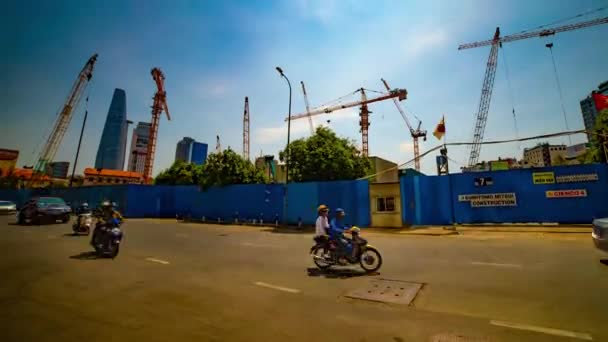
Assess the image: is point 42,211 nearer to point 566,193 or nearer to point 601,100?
point 566,193

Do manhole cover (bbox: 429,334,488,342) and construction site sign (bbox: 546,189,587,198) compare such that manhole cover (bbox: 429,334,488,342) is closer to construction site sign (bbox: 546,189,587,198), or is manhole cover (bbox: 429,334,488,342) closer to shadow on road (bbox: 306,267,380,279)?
shadow on road (bbox: 306,267,380,279)

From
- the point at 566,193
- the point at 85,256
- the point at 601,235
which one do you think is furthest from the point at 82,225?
the point at 566,193

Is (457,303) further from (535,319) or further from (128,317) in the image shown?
(128,317)

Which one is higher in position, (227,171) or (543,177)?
(227,171)

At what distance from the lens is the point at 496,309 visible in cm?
419

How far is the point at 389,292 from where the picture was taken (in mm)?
5129

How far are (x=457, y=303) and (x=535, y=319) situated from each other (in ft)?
3.25

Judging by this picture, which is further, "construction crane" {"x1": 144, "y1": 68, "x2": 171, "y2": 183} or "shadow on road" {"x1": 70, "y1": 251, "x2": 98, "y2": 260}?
"construction crane" {"x1": 144, "y1": 68, "x2": 171, "y2": 183}

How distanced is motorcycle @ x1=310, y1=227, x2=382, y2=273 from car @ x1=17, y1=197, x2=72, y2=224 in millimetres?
20857

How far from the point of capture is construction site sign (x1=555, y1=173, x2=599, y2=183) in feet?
47.3

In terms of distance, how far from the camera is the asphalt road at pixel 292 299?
11.6ft

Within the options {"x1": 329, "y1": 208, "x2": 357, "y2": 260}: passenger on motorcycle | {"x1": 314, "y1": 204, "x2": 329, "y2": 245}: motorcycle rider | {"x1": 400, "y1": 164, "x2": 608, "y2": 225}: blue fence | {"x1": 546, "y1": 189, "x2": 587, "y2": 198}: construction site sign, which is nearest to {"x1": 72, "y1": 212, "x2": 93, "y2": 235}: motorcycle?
{"x1": 314, "y1": 204, "x2": 329, "y2": 245}: motorcycle rider

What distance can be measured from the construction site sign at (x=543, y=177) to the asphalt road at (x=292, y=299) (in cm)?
849

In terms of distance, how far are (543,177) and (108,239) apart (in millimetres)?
21163
